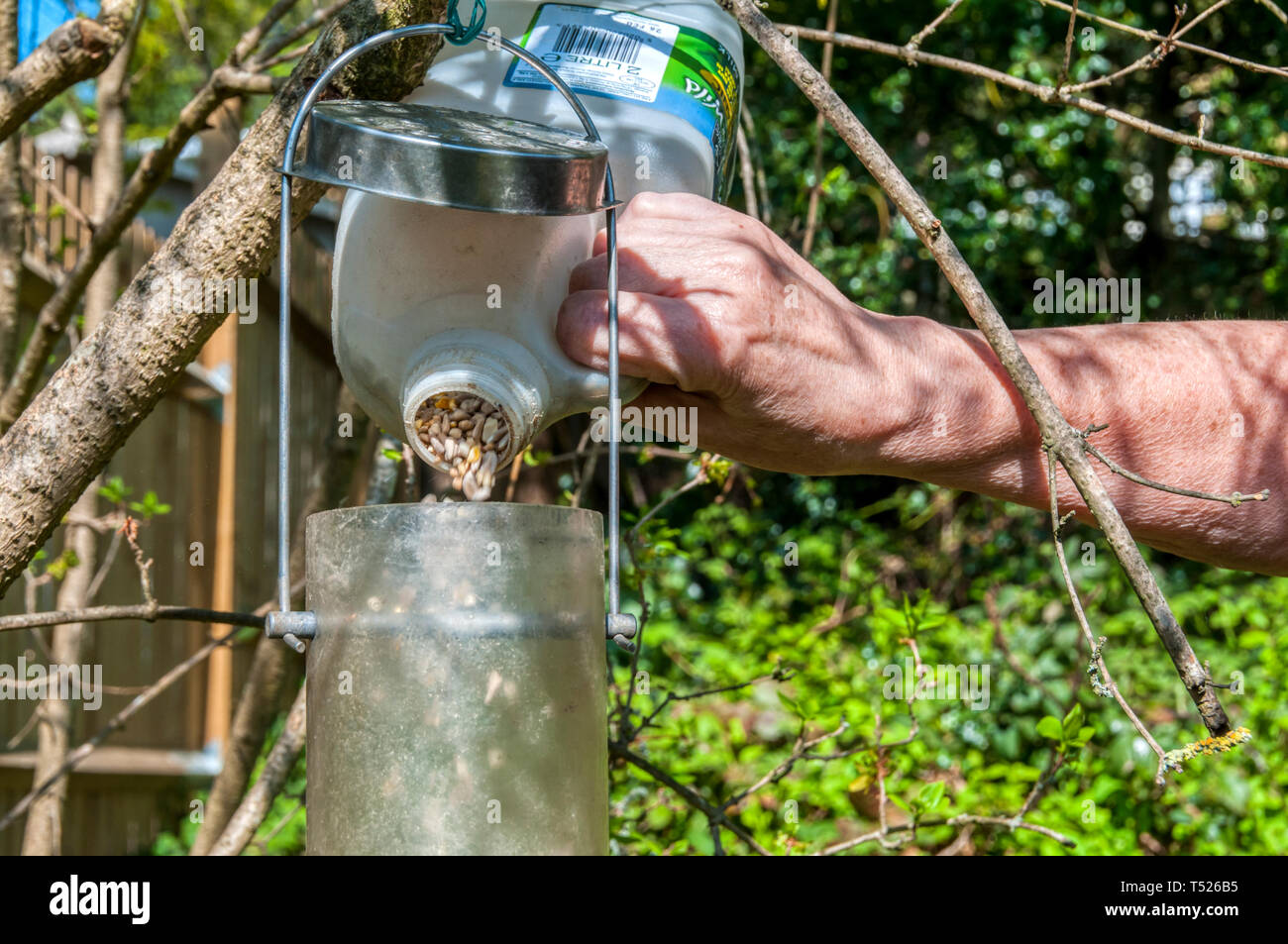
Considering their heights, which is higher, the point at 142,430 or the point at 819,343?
the point at 142,430

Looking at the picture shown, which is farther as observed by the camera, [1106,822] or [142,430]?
[142,430]

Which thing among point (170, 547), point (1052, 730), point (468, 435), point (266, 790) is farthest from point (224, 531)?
point (468, 435)

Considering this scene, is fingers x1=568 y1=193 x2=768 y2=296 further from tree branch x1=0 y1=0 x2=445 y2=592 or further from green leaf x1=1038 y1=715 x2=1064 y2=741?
green leaf x1=1038 y1=715 x2=1064 y2=741

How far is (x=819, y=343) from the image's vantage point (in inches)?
44.7

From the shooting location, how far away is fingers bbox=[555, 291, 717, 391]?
1021mm
